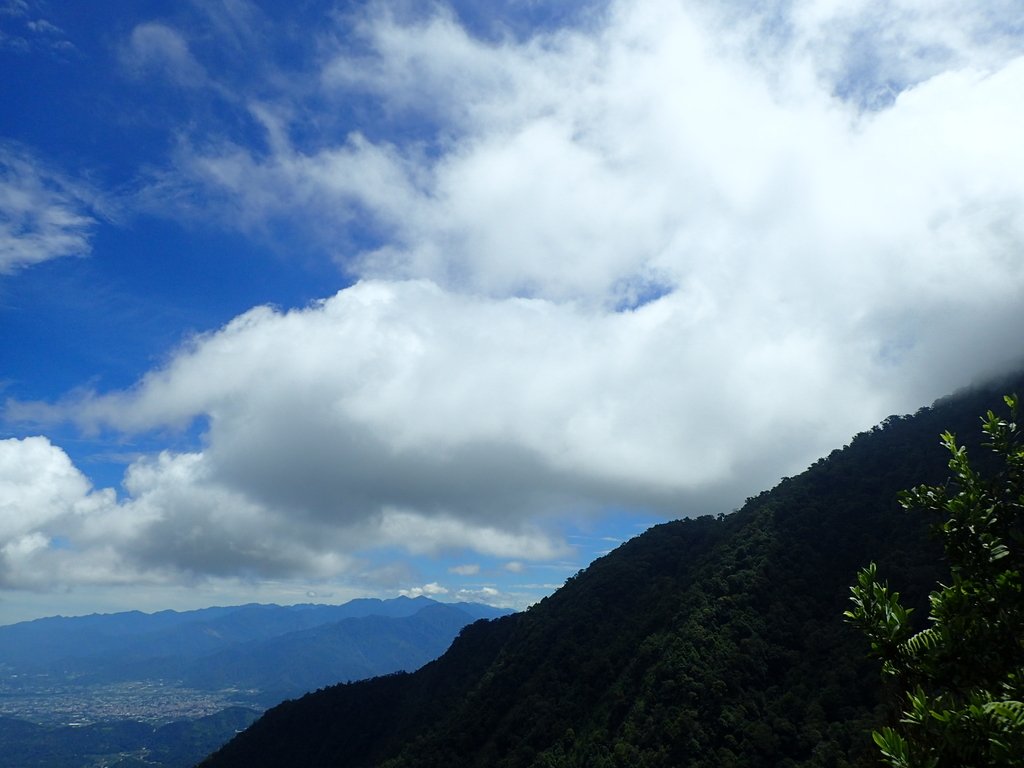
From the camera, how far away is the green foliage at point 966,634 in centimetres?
785

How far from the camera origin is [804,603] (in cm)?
8375

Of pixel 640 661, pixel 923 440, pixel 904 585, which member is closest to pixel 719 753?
pixel 640 661

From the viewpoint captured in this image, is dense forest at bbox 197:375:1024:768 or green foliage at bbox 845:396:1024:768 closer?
green foliage at bbox 845:396:1024:768

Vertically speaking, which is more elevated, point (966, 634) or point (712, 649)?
point (966, 634)

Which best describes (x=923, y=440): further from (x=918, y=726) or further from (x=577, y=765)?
(x=918, y=726)

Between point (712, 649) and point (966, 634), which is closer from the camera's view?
point (966, 634)

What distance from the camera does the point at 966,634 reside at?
9461 millimetres

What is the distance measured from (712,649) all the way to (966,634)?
263 ft

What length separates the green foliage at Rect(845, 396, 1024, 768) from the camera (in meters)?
7.85

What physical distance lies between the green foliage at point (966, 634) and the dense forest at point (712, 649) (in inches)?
2034

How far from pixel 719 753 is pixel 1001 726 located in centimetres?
7203

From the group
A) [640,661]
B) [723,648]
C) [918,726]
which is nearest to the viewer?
[918,726]

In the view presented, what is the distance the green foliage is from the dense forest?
51658 mm

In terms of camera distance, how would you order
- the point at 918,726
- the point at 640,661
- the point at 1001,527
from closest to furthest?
the point at 918,726 → the point at 1001,527 → the point at 640,661
